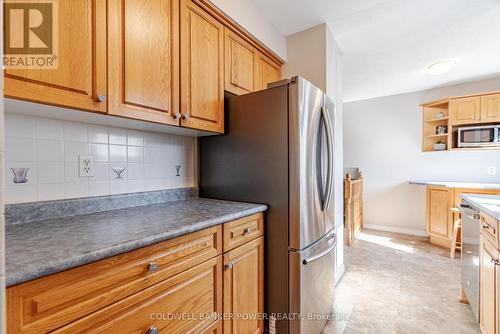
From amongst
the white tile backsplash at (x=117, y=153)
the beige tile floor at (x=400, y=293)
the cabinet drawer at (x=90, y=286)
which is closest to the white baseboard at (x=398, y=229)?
the beige tile floor at (x=400, y=293)

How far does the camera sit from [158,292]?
827 millimetres

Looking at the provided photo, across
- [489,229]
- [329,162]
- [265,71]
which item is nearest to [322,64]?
[265,71]

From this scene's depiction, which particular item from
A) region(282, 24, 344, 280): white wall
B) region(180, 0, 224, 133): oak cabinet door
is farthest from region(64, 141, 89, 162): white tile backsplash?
region(282, 24, 344, 280): white wall

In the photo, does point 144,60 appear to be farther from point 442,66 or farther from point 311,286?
point 442,66

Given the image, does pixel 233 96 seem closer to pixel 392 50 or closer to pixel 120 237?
pixel 120 237

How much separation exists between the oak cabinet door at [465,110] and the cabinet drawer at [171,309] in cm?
387

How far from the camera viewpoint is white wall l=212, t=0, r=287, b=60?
5.09ft

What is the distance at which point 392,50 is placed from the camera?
2.44 m

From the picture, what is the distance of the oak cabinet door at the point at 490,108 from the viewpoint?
9.70 ft

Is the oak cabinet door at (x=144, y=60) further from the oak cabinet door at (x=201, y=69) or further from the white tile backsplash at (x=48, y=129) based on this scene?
the white tile backsplash at (x=48, y=129)

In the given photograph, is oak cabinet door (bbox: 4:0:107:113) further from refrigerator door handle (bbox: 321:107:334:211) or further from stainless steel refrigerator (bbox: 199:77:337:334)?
refrigerator door handle (bbox: 321:107:334:211)

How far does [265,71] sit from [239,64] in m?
0.41

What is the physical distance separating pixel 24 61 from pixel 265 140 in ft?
3.60

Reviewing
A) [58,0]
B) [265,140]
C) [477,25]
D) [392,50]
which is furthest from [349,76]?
[58,0]
